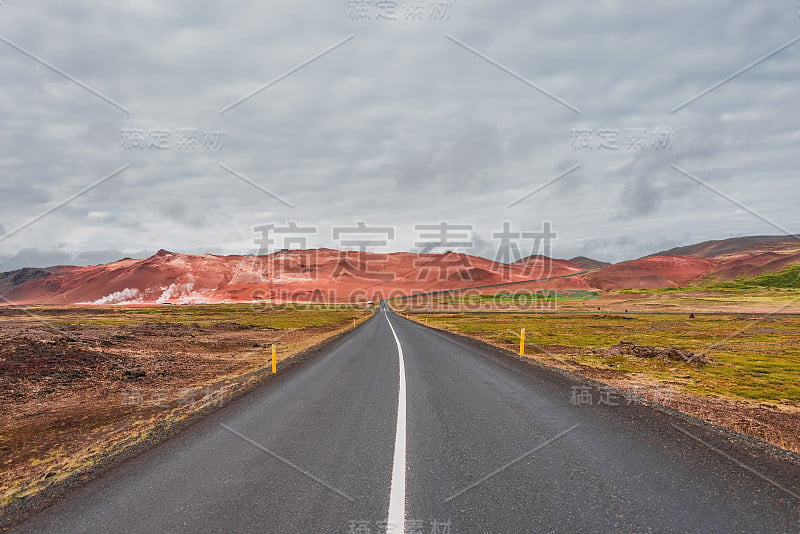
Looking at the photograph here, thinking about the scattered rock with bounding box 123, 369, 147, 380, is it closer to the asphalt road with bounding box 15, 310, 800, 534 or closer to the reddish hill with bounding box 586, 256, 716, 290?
the asphalt road with bounding box 15, 310, 800, 534

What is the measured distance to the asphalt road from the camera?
4281 millimetres

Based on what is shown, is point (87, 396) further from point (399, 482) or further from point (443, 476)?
point (443, 476)

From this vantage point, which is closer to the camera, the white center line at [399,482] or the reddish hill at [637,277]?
the white center line at [399,482]

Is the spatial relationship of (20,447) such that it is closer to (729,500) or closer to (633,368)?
(729,500)

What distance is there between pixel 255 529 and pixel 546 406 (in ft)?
22.7

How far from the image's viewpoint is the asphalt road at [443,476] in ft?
14.0

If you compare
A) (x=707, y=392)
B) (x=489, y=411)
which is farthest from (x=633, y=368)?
(x=489, y=411)

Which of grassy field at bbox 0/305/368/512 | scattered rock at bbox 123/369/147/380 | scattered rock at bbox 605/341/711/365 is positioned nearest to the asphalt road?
grassy field at bbox 0/305/368/512

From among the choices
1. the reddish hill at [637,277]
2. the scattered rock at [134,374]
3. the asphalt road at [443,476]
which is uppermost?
the reddish hill at [637,277]

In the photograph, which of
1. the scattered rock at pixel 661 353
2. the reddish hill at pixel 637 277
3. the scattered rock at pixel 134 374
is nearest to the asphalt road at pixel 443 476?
the scattered rock at pixel 134 374

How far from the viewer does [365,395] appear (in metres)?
10.7

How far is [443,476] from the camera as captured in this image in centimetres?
539

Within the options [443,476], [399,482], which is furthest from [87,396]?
[443,476]

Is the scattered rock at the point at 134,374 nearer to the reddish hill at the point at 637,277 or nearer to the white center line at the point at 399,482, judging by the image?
the white center line at the point at 399,482
